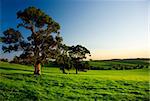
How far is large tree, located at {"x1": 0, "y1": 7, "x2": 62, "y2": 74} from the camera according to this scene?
28.0 m

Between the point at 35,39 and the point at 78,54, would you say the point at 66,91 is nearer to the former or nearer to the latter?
the point at 35,39

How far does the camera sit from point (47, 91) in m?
20.5

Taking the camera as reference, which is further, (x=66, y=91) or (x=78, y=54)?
(x=78, y=54)

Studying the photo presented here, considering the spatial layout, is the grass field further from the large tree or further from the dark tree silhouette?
the dark tree silhouette

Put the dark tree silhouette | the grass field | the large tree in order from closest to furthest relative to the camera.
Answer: the grass field < the large tree < the dark tree silhouette

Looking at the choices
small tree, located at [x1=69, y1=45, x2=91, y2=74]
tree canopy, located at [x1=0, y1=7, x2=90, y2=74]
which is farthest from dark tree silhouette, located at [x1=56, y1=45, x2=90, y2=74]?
tree canopy, located at [x1=0, y1=7, x2=90, y2=74]

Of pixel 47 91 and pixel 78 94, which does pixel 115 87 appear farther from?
pixel 47 91

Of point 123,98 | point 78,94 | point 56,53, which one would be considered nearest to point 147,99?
point 123,98

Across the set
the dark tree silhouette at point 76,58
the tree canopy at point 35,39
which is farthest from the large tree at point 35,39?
the dark tree silhouette at point 76,58

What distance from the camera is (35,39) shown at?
92.6 feet

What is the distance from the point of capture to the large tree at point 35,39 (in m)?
28.0

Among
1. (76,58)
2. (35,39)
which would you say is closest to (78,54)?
(76,58)

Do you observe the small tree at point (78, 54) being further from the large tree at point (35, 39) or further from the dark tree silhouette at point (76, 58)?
the large tree at point (35, 39)

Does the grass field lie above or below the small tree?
below
